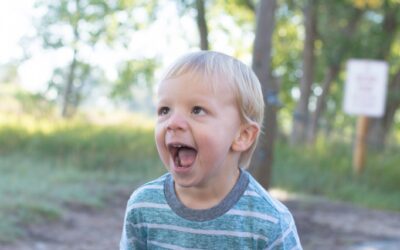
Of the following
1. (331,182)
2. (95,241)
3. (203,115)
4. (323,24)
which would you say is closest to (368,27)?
(323,24)

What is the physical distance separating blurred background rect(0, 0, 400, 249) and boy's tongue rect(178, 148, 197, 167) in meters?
4.39

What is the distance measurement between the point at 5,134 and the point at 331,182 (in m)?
5.77

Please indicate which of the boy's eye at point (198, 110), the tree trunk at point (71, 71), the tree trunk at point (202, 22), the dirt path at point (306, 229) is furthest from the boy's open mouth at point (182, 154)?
the tree trunk at point (71, 71)

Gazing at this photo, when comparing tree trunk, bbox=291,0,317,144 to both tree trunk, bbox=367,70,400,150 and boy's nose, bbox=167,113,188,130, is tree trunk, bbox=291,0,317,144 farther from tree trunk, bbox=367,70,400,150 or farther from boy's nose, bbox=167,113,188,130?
boy's nose, bbox=167,113,188,130

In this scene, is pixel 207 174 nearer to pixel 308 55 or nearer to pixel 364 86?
pixel 364 86

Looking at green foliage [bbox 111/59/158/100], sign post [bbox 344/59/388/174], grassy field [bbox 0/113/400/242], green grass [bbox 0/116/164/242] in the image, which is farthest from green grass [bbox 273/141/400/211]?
green foliage [bbox 111/59/158/100]

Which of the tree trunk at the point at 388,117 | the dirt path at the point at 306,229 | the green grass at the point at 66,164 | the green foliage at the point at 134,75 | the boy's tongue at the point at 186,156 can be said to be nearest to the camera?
the boy's tongue at the point at 186,156

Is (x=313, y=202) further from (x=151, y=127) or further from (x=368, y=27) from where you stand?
(x=368, y=27)

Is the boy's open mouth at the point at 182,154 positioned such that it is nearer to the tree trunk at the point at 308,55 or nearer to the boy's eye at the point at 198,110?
the boy's eye at the point at 198,110

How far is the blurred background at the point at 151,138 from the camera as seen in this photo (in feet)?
25.2

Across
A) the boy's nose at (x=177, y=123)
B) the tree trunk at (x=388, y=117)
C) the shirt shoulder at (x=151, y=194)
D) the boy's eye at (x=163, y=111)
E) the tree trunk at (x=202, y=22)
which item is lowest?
the tree trunk at (x=388, y=117)

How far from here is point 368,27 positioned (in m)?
22.4

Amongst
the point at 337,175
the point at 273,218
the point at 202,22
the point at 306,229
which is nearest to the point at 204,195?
the point at 273,218

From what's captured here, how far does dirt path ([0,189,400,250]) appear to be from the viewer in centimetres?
675
